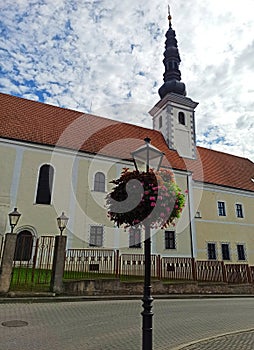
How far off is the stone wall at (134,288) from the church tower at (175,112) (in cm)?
1640

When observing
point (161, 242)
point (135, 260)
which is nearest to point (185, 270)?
point (135, 260)

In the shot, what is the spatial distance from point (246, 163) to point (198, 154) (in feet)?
28.3

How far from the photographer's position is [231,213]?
97.2 feet

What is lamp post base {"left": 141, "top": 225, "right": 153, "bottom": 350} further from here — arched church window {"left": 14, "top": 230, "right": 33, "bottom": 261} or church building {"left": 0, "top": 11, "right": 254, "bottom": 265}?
church building {"left": 0, "top": 11, "right": 254, "bottom": 265}

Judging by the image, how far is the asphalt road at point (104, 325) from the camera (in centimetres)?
609

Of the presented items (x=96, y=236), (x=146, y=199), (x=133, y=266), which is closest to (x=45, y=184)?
Answer: (x=96, y=236)

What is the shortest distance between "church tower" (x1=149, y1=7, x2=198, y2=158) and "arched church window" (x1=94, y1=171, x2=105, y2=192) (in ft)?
34.4

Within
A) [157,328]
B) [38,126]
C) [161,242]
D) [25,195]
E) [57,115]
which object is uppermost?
[57,115]

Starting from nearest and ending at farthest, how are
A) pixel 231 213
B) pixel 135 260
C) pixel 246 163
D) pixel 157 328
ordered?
pixel 157 328, pixel 135 260, pixel 231 213, pixel 246 163

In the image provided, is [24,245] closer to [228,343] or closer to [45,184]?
[45,184]

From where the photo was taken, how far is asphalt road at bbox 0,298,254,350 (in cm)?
609

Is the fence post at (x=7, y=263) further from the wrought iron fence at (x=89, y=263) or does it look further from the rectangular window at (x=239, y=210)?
the rectangular window at (x=239, y=210)

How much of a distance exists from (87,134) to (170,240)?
37.2 feet

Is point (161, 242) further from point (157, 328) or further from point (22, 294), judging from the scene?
point (157, 328)
